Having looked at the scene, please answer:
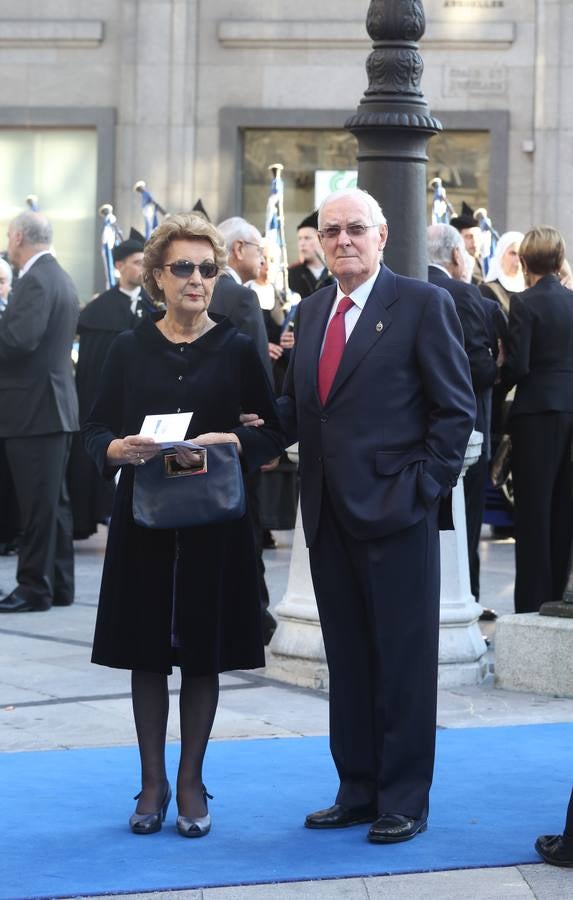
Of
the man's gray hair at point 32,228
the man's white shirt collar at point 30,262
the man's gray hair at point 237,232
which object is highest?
the man's gray hair at point 32,228

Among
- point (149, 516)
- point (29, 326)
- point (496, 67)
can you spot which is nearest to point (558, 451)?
point (29, 326)

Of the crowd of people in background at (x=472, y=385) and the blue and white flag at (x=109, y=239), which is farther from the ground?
the blue and white flag at (x=109, y=239)

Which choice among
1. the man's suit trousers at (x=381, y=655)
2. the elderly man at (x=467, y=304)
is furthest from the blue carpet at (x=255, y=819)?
the elderly man at (x=467, y=304)

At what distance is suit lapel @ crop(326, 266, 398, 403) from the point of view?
226 inches

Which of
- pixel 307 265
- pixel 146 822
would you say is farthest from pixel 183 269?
pixel 307 265

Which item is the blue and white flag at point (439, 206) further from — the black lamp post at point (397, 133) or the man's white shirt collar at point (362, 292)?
the man's white shirt collar at point (362, 292)

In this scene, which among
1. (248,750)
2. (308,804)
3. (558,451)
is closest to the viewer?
(308,804)

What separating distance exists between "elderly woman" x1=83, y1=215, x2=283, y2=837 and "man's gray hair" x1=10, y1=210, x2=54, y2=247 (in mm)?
4704

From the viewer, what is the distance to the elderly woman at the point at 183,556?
5719 millimetres

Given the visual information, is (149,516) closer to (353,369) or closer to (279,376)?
(353,369)

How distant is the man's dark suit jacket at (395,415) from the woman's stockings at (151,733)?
2.60ft

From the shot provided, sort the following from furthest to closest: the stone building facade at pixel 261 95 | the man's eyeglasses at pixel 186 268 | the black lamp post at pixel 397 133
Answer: the stone building facade at pixel 261 95 < the black lamp post at pixel 397 133 < the man's eyeglasses at pixel 186 268

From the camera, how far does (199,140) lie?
2303cm

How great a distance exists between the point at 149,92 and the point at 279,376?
10.8 metres
